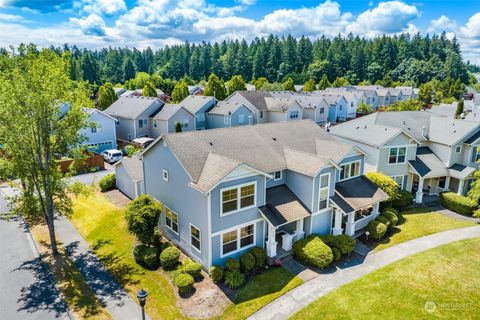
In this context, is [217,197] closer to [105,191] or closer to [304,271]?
[304,271]

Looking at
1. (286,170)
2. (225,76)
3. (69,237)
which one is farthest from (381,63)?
(69,237)

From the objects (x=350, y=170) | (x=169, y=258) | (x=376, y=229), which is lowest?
(x=376, y=229)

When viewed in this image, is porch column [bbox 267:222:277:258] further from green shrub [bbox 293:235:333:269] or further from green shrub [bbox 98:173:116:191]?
green shrub [bbox 98:173:116:191]

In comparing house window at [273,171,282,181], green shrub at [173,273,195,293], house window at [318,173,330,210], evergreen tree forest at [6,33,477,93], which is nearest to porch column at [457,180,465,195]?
house window at [318,173,330,210]

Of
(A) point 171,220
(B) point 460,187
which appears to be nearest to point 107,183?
(A) point 171,220

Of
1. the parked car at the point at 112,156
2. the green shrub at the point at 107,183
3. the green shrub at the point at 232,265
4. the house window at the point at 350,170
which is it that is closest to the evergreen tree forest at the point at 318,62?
the parked car at the point at 112,156

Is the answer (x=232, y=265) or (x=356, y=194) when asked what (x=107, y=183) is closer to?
(x=232, y=265)
